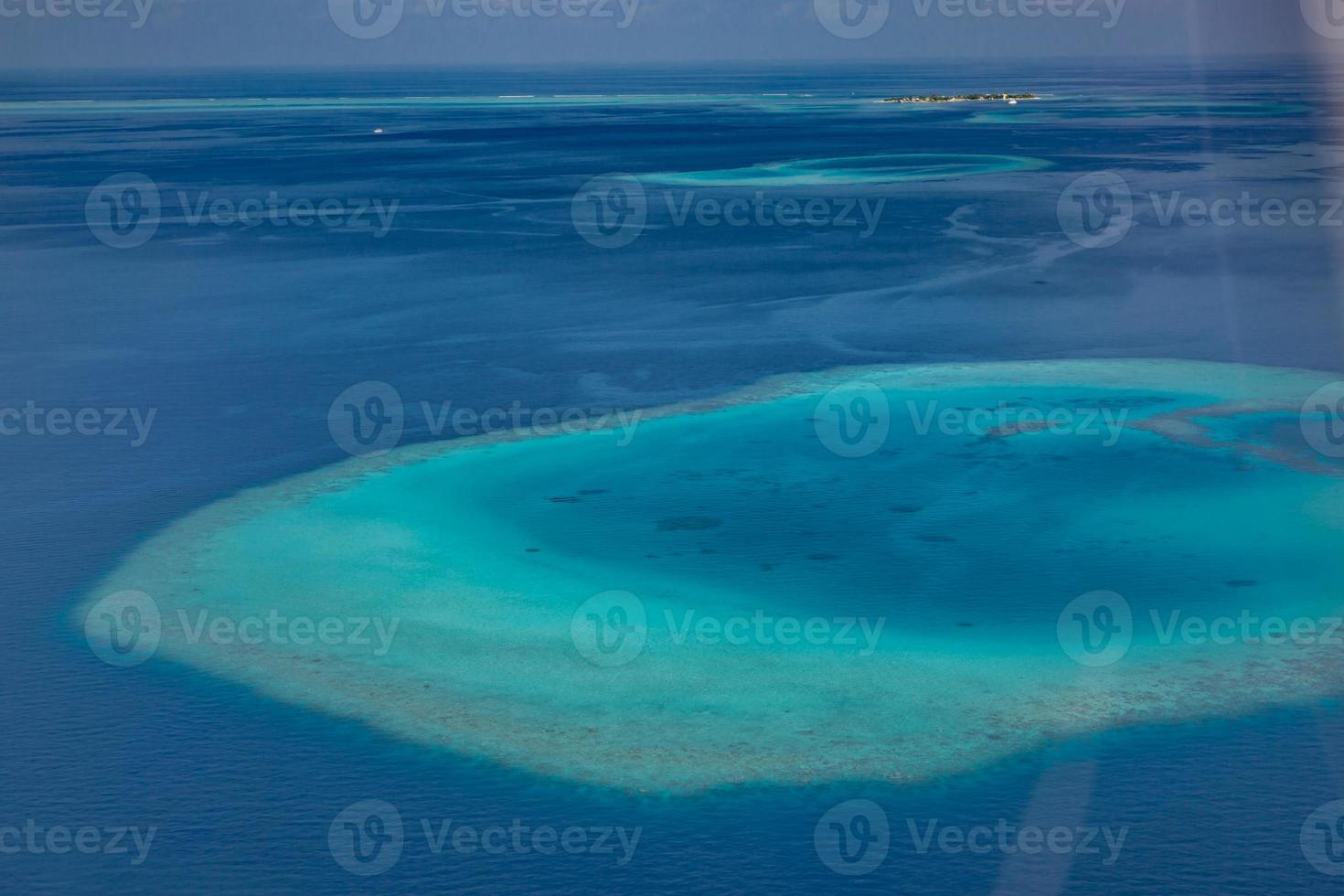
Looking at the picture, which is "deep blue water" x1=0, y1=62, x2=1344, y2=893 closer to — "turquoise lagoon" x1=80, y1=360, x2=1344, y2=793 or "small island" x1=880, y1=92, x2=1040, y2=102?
"turquoise lagoon" x1=80, y1=360, x2=1344, y2=793

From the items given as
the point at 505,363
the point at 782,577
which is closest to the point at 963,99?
the point at 505,363

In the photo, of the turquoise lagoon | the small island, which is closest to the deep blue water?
the turquoise lagoon

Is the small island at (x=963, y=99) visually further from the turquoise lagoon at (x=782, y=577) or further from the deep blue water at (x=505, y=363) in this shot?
the turquoise lagoon at (x=782, y=577)

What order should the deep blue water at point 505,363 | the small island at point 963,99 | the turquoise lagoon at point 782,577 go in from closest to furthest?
1. the deep blue water at point 505,363
2. the turquoise lagoon at point 782,577
3. the small island at point 963,99

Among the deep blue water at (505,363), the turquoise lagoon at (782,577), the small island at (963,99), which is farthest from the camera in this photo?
the small island at (963,99)

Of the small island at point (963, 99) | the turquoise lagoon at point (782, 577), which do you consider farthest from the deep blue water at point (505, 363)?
the small island at point (963, 99)

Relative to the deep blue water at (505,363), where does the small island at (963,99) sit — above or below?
above

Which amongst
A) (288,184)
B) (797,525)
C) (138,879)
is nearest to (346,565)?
(797,525)
